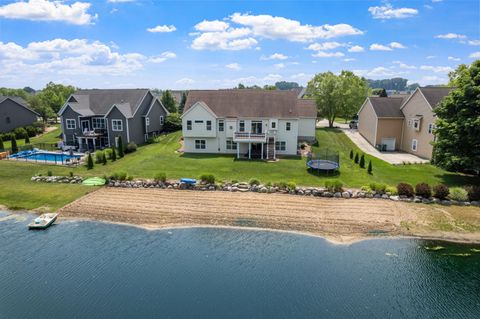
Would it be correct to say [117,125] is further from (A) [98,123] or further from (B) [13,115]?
(B) [13,115]

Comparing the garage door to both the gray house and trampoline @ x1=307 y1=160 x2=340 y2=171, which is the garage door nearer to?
trampoline @ x1=307 y1=160 x2=340 y2=171

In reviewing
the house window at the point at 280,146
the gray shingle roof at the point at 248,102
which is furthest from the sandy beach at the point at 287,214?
the gray shingle roof at the point at 248,102

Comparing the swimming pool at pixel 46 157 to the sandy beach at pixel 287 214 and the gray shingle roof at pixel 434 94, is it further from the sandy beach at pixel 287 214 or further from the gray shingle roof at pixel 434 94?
the gray shingle roof at pixel 434 94

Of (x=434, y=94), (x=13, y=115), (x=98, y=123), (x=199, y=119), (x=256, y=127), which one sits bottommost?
(x=256, y=127)

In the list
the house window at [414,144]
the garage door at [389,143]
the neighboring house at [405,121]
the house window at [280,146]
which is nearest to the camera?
the neighboring house at [405,121]

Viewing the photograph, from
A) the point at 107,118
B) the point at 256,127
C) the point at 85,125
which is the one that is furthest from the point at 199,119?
the point at 85,125

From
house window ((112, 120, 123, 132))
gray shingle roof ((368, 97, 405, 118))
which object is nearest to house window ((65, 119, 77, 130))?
house window ((112, 120, 123, 132))
